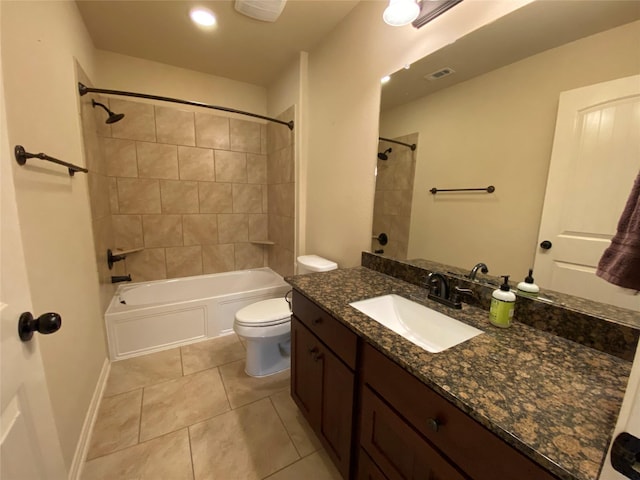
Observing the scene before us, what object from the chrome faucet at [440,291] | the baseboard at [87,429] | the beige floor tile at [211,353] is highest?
the chrome faucet at [440,291]

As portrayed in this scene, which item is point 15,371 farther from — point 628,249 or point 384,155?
point 384,155

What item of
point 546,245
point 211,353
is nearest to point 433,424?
point 546,245

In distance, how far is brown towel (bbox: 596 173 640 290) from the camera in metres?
0.55

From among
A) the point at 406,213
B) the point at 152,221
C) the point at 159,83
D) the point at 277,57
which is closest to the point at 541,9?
the point at 406,213

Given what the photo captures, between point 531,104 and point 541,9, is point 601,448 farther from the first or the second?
point 541,9

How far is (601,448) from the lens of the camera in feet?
1.55

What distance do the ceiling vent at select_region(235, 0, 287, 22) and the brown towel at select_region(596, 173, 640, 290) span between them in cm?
189

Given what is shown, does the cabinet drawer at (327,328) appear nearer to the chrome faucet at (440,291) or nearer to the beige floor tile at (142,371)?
the chrome faucet at (440,291)

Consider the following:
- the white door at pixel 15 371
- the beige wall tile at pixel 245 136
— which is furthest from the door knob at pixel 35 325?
the beige wall tile at pixel 245 136

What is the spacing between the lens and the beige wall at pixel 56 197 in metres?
0.96

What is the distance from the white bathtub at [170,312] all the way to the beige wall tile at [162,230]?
1.30 feet

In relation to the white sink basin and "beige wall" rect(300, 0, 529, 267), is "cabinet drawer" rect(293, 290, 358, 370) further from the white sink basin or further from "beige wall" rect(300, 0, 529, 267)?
"beige wall" rect(300, 0, 529, 267)

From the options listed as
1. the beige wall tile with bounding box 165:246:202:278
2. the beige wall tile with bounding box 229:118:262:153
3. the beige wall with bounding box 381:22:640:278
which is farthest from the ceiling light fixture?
the beige wall tile with bounding box 165:246:202:278

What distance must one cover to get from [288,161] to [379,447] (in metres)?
2.24
